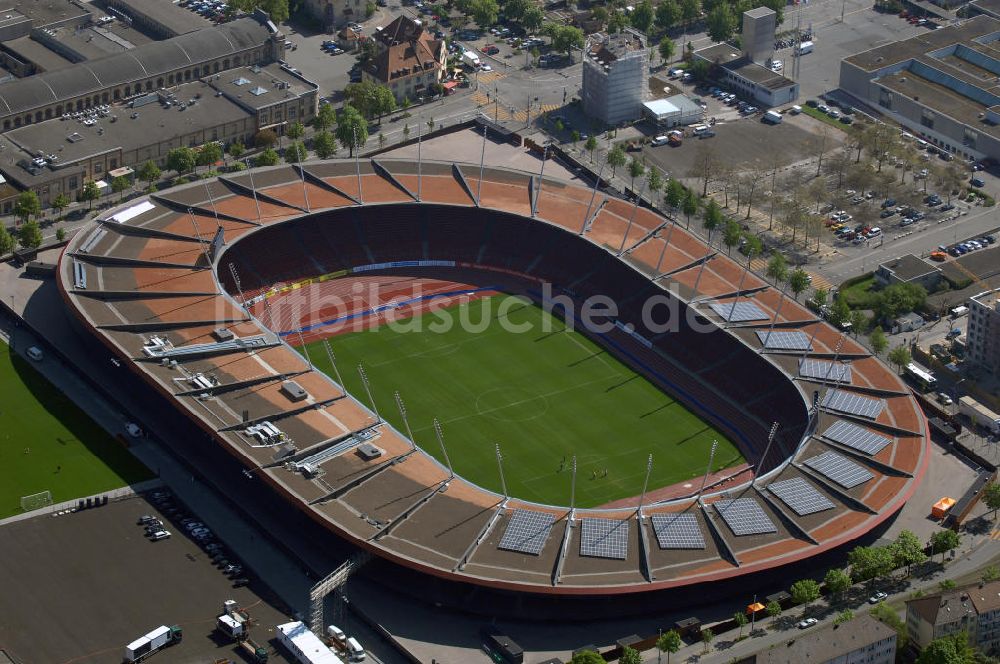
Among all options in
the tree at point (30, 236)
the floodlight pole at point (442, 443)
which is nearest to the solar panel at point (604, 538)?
the floodlight pole at point (442, 443)

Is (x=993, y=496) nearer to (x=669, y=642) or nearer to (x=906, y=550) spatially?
(x=906, y=550)

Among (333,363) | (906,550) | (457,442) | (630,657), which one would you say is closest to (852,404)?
(906,550)

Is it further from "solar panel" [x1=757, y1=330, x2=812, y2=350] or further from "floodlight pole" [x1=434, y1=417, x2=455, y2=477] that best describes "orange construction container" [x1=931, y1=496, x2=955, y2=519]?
"floodlight pole" [x1=434, y1=417, x2=455, y2=477]

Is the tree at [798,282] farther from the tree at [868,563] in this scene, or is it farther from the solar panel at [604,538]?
the solar panel at [604,538]

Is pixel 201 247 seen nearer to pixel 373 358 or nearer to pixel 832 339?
pixel 373 358

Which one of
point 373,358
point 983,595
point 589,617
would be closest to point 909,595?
point 983,595

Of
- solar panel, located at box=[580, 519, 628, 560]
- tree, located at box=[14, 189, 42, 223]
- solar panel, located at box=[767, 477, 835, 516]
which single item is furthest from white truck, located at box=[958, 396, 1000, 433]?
tree, located at box=[14, 189, 42, 223]
